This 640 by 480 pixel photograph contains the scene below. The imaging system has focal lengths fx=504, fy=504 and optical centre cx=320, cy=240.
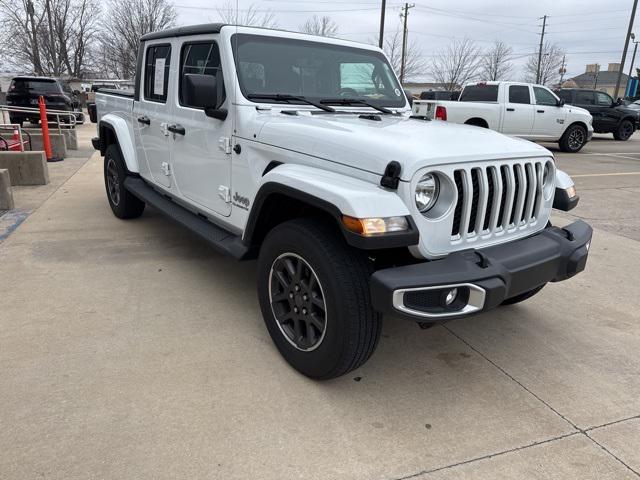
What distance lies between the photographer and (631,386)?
2.95 m

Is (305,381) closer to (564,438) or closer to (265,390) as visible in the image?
(265,390)

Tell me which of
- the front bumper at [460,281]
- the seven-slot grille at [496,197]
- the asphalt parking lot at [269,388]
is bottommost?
the asphalt parking lot at [269,388]

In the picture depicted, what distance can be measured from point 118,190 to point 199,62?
2548 mm

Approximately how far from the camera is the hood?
2451 mm

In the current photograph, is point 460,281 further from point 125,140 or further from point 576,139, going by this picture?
point 576,139

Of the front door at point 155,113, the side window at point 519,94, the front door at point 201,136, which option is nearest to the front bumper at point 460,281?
the front door at point 201,136

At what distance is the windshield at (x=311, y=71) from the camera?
3.54m

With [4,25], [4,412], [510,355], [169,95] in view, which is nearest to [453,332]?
[510,355]

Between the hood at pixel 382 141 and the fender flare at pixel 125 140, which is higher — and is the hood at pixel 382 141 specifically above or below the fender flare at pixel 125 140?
above

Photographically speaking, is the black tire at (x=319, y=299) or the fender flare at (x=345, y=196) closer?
the fender flare at (x=345, y=196)

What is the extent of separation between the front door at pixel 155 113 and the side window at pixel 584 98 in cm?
1719

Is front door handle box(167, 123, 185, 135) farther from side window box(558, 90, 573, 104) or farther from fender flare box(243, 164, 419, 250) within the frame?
side window box(558, 90, 573, 104)

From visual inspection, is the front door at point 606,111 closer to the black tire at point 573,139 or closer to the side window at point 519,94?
the black tire at point 573,139

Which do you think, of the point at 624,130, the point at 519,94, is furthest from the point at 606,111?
the point at 519,94
